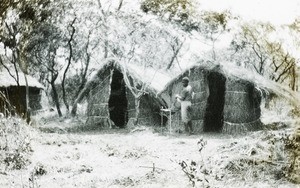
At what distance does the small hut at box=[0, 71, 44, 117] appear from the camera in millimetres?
4991

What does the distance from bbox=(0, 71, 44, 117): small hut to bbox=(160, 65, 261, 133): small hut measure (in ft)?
4.52

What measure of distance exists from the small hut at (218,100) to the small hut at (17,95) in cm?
138

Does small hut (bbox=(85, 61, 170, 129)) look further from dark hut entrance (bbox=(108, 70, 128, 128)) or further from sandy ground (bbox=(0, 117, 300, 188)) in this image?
sandy ground (bbox=(0, 117, 300, 188))

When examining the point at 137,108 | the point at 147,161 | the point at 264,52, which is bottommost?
the point at 147,161

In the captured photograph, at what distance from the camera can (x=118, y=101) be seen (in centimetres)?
596

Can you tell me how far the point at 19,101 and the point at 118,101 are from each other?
51.6 inches

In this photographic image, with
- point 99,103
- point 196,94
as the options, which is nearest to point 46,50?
point 99,103

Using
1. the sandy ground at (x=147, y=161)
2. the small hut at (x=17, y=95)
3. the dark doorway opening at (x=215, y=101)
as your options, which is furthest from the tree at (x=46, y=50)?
the dark doorway opening at (x=215, y=101)

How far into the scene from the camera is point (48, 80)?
4898mm

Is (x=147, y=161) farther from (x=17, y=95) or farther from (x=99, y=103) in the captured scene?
(x=17, y=95)

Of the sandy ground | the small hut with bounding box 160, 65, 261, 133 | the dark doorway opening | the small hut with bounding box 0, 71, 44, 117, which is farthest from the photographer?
the small hut with bounding box 0, 71, 44, 117

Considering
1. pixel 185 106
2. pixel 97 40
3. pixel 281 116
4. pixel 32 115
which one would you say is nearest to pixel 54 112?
pixel 32 115

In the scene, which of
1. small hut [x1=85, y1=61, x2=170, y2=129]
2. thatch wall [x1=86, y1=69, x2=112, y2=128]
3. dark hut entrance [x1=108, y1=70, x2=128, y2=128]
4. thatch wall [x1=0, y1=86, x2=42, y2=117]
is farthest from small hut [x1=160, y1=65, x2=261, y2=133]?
thatch wall [x1=0, y1=86, x2=42, y2=117]

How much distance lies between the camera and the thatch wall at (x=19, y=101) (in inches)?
198
